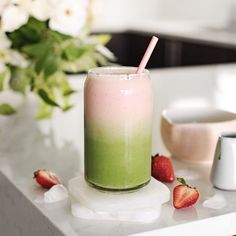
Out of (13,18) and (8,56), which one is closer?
(13,18)

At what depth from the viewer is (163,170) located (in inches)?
44.9

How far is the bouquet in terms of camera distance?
1.41m

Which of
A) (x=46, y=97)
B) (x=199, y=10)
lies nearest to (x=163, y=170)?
(x=46, y=97)

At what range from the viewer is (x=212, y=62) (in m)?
3.77

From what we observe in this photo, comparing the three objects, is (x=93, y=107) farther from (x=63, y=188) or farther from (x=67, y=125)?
(x=67, y=125)

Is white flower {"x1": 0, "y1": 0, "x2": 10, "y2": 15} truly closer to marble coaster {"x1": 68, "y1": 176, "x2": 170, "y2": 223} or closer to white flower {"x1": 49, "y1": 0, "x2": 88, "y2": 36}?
white flower {"x1": 49, "y1": 0, "x2": 88, "y2": 36}

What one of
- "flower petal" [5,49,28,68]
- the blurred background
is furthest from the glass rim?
the blurred background

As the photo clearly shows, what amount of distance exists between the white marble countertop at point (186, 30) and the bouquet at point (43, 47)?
2.20 m

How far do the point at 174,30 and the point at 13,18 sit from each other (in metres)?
2.98

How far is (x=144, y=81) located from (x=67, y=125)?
0.70 metres

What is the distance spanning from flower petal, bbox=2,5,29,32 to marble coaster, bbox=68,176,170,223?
0.54 m

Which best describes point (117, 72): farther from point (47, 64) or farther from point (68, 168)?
point (47, 64)

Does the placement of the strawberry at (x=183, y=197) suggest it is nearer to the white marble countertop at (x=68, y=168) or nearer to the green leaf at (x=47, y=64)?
the white marble countertop at (x=68, y=168)

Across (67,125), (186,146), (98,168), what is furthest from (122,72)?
(67,125)
